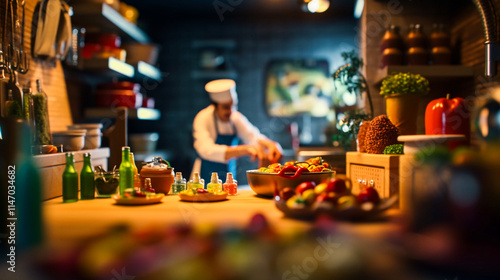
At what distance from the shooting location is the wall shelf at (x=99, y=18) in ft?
9.85

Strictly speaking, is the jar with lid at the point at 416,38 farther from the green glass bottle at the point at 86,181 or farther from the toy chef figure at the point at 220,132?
the green glass bottle at the point at 86,181

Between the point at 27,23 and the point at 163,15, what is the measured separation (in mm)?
2854

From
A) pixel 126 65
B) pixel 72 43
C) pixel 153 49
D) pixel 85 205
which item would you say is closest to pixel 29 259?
pixel 85 205

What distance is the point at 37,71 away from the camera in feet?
8.32

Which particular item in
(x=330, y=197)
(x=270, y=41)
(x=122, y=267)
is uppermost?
(x=270, y=41)

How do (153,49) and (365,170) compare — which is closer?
(365,170)

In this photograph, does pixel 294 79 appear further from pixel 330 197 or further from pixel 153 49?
pixel 330 197

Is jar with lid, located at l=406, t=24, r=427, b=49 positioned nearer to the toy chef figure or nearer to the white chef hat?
the toy chef figure

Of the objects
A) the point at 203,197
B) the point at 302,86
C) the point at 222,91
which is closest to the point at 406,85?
the point at 203,197

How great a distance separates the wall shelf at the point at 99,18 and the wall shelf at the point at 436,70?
79.5 inches

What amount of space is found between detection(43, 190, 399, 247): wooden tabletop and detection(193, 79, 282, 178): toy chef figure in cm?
172

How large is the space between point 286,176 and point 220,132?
2180mm

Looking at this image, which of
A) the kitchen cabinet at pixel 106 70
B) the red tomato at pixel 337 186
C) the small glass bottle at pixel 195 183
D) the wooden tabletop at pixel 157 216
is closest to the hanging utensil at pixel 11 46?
the kitchen cabinet at pixel 106 70

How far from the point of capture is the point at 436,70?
2.52 metres
